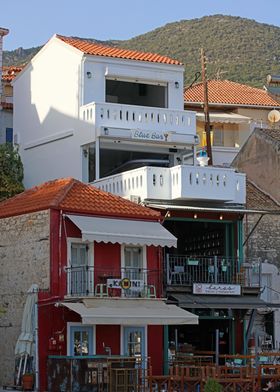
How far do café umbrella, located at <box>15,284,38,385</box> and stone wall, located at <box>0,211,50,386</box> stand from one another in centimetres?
55

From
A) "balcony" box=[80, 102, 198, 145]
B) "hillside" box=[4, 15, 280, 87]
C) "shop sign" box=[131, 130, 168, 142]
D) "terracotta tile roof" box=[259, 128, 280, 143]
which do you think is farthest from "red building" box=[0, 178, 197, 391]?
"hillside" box=[4, 15, 280, 87]

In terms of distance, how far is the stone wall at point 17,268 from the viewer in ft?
106

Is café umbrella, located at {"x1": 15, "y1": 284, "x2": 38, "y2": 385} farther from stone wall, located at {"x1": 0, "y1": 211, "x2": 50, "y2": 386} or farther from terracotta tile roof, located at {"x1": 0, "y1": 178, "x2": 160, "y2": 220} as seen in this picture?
terracotta tile roof, located at {"x1": 0, "y1": 178, "x2": 160, "y2": 220}

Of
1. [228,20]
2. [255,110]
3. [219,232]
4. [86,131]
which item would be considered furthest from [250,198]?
[228,20]

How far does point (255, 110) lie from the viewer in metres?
58.6

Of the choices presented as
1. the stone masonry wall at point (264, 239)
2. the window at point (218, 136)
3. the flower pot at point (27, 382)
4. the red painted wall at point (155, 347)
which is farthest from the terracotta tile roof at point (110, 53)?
the flower pot at point (27, 382)

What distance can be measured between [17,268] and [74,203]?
118 inches

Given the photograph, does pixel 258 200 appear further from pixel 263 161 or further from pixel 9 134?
pixel 9 134

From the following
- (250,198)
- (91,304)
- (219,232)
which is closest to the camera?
(91,304)

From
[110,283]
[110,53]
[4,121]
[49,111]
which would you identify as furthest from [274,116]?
[110,283]

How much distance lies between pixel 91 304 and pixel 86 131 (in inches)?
408

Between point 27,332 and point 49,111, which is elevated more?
point 49,111

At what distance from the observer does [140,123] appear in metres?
39.7

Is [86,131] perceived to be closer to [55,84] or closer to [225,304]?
[55,84]
